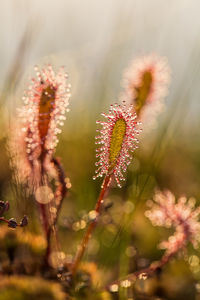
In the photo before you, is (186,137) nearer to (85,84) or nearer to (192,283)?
(85,84)

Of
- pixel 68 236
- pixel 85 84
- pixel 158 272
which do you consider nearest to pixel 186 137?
→ pixel 85 84

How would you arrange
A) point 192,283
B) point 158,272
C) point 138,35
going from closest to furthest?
point 158,272
point 192,283
point 138,35

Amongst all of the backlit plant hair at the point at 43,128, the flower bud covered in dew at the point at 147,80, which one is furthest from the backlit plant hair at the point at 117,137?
the flower bud covered in dew at the point at 147,80

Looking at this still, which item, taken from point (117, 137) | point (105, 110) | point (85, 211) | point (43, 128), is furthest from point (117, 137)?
point (105, 110)

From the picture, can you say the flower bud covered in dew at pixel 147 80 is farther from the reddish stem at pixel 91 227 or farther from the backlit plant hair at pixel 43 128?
the reddish stem at pixel 91 227

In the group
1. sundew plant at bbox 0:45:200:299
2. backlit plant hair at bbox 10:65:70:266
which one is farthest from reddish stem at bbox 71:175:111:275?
backlit plant hair at bbox 10:65:70:266
